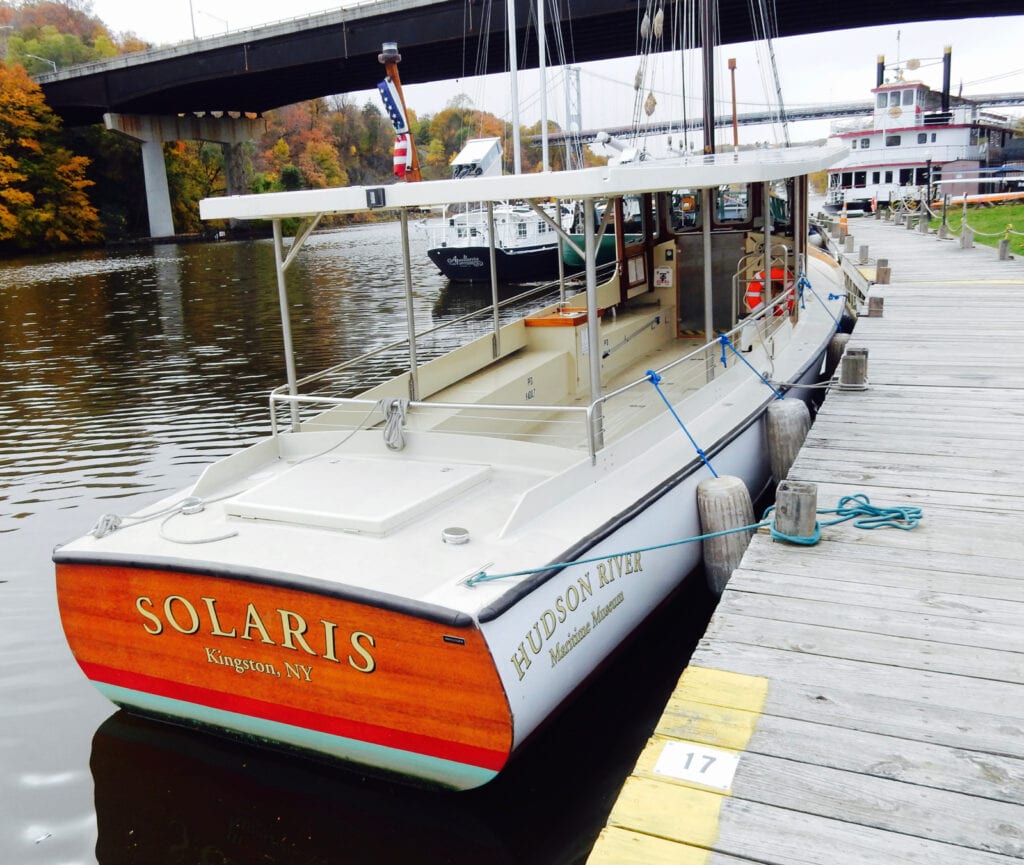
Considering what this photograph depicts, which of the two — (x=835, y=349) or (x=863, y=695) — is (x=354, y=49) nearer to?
(x=835, y=349)

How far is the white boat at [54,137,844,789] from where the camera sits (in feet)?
13.8

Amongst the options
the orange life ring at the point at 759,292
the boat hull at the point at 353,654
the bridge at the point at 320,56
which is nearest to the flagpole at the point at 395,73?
the boat hull at the point at 353,654

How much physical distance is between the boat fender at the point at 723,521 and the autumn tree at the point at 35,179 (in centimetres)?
5605

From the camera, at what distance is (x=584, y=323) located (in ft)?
26.8

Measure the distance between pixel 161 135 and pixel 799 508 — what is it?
62.6 metres

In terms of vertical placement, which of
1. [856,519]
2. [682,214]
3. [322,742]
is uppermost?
[682,214]

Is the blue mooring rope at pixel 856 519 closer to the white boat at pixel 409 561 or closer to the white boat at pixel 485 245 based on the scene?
the white boat at pixel 409 561

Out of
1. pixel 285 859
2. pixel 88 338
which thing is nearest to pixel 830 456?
pixel 285 859

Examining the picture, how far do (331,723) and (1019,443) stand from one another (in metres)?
5.45

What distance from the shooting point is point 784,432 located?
770 centimetres

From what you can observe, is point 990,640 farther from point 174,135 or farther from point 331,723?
point 174,135

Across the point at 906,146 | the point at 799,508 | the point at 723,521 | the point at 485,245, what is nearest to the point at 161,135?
the point at 485,245

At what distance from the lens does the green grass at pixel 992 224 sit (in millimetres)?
21828

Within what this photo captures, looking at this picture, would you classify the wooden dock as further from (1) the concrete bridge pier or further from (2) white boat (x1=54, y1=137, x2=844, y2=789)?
(1) the concrete bridge pier
